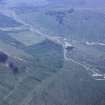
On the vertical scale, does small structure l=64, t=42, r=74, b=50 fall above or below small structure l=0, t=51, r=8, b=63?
below

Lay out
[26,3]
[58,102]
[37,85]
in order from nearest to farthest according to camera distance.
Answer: [58,102]
[37,85]
[26,3]

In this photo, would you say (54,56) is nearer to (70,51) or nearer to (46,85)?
(70,51)

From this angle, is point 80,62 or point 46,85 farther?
point 80,62

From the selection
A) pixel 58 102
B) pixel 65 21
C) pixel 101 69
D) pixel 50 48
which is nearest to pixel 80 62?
pixel 101 69

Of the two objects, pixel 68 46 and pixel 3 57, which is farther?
pixel 68 46

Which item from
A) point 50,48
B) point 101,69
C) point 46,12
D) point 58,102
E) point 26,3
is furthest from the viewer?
point 26,3

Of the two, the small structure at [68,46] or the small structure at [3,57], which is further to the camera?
the small structure at [68,46]

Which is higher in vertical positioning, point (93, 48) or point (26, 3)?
point (26, 3)

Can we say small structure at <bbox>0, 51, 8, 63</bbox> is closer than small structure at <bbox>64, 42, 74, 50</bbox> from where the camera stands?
Yes

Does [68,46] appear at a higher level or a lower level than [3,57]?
lower

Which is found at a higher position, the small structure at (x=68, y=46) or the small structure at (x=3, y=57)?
the small structure at (x=3, y=57)
